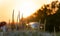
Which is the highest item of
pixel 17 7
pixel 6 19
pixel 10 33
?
pixel 17 7

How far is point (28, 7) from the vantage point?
14.0ft

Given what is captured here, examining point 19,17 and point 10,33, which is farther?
point 19,17

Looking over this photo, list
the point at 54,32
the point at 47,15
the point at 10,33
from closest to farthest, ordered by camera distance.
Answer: the point at 10,33 < the point at 54,32 < the point at 47,15

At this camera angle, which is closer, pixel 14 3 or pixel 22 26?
pixel 22 26

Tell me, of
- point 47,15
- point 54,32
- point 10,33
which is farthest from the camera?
point 47,15

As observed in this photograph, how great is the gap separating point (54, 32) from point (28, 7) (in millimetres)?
888

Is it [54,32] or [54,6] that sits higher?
[54,6]

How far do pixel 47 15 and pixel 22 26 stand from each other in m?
0.67

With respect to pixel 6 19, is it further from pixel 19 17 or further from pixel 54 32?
pixel 54 32

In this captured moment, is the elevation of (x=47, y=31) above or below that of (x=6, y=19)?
below

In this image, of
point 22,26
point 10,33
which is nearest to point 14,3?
point 22,26

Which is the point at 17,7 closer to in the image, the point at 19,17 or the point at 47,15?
the point at 19,17

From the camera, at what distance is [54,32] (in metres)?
3.86

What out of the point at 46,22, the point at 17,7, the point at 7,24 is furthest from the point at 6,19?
the point at 46,22
